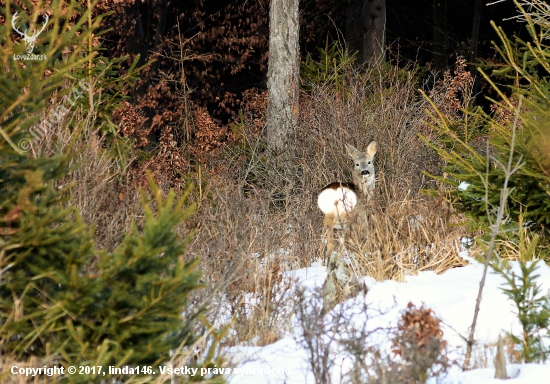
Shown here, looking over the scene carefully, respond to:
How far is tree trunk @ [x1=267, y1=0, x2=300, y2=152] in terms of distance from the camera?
12531 mm

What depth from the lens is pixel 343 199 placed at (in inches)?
316

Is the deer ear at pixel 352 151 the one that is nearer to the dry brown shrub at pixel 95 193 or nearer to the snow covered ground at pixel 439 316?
the snow covered ground at pixel 439 316

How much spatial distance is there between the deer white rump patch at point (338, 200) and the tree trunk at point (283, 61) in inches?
170

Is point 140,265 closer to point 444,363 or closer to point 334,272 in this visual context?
point 444,363

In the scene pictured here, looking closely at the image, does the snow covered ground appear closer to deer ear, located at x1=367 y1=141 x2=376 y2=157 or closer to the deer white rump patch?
the deer white rump patch

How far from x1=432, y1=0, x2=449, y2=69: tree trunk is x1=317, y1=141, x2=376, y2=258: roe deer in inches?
501

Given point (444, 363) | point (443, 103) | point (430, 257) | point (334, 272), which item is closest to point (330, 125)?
point (443, 103)

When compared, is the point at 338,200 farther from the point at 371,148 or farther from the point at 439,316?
the point at 439,316

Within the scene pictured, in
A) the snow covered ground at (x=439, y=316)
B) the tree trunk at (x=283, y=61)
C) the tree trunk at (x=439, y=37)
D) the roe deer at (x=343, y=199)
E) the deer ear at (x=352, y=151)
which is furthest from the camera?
the tree trunk at (x=439, y=37)

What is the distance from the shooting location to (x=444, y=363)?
4164 millimetres

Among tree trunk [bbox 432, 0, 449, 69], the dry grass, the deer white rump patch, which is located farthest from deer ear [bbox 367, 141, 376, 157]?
tree trunk [bbox 432, 0, 449, 69]

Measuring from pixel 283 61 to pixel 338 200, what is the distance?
514 cm

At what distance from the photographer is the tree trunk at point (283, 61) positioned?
1253 centimetres

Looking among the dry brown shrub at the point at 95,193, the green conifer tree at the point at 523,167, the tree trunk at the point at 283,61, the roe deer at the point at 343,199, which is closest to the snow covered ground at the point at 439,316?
the green conifer tree at the point at 523,167
